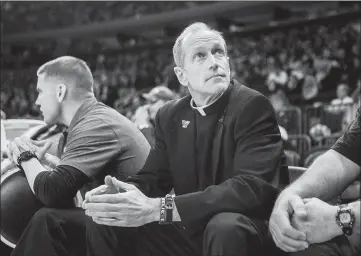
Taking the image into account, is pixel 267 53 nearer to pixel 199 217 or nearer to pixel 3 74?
pixel 3 74

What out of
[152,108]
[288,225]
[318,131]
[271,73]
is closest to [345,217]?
[288,225]

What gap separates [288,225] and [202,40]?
922 mm

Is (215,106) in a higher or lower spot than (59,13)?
lower

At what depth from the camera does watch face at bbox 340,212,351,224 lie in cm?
130

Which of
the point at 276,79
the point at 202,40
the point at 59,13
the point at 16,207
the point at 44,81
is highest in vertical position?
the point at 59,13

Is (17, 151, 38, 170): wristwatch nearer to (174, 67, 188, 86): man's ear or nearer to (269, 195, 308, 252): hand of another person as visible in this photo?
(174, 67, 188, 86): man's ear

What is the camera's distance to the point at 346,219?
4.27 ft

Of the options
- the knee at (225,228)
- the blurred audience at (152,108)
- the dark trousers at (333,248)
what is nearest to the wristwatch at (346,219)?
the dark trousers at (333,248)

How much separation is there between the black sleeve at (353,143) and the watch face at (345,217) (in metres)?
0.31

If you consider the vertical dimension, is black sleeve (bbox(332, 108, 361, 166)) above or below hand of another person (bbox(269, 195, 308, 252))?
above

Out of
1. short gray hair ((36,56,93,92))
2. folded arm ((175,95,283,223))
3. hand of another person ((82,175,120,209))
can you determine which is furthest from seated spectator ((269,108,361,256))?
short gray hair ((36,56,93,92))

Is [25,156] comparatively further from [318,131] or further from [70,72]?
[318,131]

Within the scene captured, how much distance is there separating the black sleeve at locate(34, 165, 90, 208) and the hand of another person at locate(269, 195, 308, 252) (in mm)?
1025

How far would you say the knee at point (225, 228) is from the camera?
1.47m
